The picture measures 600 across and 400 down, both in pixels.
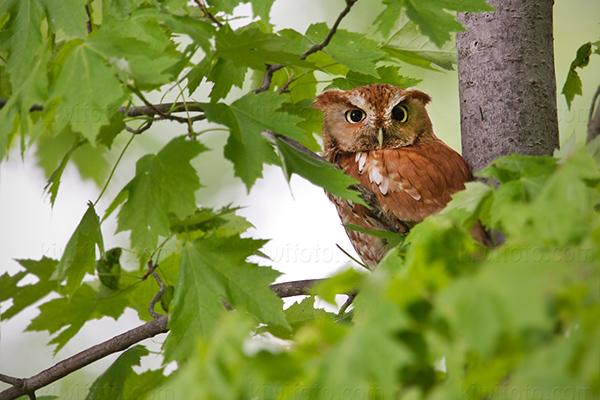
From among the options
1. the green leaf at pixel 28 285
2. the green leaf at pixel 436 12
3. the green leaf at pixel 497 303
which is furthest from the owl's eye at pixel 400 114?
the green leaf at pixel 497 303

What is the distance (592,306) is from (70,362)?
89 cm

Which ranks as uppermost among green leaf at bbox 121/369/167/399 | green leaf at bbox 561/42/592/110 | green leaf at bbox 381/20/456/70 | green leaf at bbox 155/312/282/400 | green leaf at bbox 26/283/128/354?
green leaf at bbox 381/20/456/70

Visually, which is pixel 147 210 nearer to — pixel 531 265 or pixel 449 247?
pixel 449 247

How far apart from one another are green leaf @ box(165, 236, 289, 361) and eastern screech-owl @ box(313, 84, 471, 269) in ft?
0.99

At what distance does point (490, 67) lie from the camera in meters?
1.05

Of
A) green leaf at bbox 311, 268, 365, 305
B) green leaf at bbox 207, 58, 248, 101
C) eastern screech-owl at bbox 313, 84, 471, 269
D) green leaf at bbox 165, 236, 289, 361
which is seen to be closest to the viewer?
green leaf at bbox 311, 268, 365, 305

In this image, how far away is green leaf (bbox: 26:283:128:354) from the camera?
128 cm

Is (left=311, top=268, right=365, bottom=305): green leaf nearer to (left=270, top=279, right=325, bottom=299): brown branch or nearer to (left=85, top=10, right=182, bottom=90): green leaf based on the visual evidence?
(left=85, top=10, right=182, bottom=90): green leaf

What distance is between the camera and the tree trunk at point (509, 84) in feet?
3.33

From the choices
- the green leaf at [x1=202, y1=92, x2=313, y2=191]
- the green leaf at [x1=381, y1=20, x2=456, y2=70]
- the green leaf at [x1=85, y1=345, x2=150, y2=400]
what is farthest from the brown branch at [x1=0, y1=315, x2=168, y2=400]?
the green leaf at [x1=381, y1=20, x2=456, y2=70]

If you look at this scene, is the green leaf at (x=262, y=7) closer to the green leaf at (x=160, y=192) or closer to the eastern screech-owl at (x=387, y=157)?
the green leaf at (x=160, y=192)

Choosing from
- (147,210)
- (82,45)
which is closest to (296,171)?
(147,210)

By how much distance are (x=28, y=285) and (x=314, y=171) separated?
0.83 meters

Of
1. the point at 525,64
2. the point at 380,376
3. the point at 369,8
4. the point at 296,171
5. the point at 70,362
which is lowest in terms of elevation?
the point at 70,362
